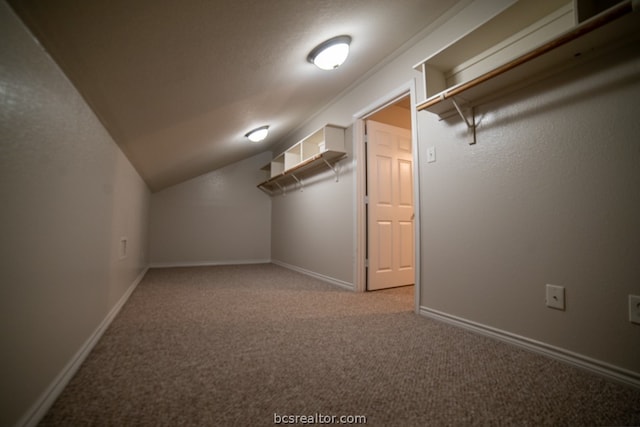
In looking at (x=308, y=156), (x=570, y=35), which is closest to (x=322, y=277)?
(x=308, y=156)

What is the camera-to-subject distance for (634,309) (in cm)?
108

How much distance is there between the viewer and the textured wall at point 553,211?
43.6 inches

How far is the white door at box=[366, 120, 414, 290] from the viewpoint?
2.75m

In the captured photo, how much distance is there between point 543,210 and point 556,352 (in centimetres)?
68

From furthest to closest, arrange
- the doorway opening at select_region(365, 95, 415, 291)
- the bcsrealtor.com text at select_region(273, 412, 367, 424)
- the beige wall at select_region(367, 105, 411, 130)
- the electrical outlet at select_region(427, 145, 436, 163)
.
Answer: the beige wall at select_region(367, 105, 411, 130)
the doorway opening at select_region(365, 95, 415, 291)
the electrical outlet at select_region(427, 145, 436, 163)
the bcsrealtor.com text at select_region(273, 412, 367, 424)

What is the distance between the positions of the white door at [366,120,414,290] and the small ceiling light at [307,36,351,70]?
0.93 meters

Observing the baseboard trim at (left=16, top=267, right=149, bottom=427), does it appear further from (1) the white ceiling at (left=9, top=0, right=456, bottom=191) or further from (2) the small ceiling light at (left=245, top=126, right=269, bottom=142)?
(2) the small ceiling light at (left=245, top=126, right=269, bottom=142)

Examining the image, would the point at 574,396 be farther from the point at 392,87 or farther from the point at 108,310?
the point at 108,310

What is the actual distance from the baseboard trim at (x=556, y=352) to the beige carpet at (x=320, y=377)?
41 millimetres

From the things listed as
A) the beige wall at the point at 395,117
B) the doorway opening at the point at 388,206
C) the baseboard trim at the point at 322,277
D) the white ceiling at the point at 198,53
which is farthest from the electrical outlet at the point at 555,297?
the beige wall at the point at 395,117

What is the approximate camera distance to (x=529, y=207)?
1.40 metres

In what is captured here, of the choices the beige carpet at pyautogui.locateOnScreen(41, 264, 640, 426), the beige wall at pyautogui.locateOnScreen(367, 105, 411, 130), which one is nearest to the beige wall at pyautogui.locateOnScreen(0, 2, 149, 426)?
the beige carpet at pyautogui.locateOnScreen(41, 264, 640, 426)

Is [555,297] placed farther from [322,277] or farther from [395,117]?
[395,117]

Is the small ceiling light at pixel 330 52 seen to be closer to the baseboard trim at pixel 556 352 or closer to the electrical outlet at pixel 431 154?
the electrical outlet at pixel 431 154
